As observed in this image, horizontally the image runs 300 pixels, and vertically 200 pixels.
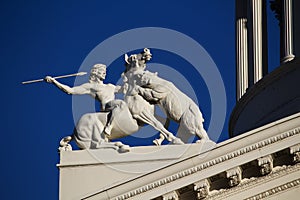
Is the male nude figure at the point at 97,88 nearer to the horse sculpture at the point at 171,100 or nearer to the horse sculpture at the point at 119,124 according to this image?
the horse sculpture at the point at 119,124

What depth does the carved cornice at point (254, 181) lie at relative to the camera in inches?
1748

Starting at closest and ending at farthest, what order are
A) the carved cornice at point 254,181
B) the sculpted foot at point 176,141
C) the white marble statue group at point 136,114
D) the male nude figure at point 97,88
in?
Result: the carved cornice at point 254,181
the sculpted foot at point 176,141
the white marble statue group at point 136,114
the male nude figure at point 97,88

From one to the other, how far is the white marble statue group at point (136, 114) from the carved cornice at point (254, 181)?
293 cm

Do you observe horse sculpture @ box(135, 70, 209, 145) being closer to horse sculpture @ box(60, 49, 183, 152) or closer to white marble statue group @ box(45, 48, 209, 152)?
white marble statue group @ box(45, 48, 209, 152)

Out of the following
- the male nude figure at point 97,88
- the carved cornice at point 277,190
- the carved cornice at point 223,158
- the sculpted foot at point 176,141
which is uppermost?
the male nude figure at point 97,88

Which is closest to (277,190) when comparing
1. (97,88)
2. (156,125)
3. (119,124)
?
(156,125)

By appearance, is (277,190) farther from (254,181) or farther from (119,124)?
(119,124)

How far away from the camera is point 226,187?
44.4 meters

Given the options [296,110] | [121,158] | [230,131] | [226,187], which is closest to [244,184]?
[226,187]

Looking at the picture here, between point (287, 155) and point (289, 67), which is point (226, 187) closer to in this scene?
point (287, 155)

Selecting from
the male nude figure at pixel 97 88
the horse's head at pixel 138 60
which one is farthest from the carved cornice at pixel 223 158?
the horse's head at pixel 138 60

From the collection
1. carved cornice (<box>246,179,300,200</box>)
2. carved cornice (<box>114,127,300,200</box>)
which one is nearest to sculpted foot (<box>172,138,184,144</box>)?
carved cornice (<box>114,127,300,200</box>)

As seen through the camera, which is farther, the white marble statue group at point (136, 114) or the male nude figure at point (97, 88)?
the male nude figure at point (97, 88)

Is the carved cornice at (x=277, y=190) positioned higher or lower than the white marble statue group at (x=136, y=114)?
lower
